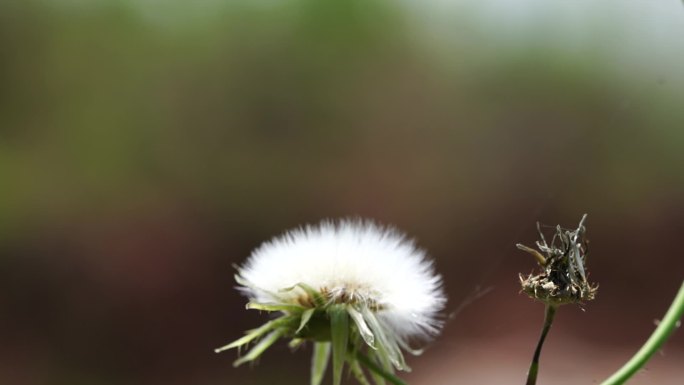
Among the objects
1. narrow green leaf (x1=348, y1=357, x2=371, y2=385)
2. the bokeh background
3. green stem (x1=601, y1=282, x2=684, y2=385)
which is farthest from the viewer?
the bokeh background

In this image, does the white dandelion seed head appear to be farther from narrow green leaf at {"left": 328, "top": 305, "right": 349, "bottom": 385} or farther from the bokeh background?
the bokeh background

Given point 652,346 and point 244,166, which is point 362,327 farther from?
point 244,166

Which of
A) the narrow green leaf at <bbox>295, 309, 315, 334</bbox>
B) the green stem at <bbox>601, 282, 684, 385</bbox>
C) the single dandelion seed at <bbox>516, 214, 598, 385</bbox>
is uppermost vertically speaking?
the single dandelion seed at <bbox>516, 214, 598, 385</bbox>

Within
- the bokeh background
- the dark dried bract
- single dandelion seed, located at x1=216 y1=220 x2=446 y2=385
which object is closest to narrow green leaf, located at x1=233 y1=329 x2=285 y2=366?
single dandelion seed, located at x1=216 y1=220 x2=446 y2=385

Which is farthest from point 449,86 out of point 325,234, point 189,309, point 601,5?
point 325,234

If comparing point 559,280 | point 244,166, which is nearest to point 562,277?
point 559,280
